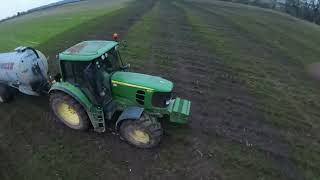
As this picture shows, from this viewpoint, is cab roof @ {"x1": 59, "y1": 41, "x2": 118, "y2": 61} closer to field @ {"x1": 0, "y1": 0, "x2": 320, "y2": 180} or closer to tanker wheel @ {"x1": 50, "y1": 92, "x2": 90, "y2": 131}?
tanker wheel @ {"x1": 50, "y1": 92, "x2": 90, "y2": 131}

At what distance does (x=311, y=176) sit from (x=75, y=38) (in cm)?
1571

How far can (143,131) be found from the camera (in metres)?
8.37

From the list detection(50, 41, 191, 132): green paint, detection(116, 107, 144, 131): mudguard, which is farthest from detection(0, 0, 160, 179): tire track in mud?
detection(116, 107, 144, 131): mudguard

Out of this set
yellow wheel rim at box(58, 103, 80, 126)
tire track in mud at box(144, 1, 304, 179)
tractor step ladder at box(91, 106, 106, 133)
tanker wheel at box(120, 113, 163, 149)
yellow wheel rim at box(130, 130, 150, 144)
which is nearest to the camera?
tanker wheel at box(120, 113, 163, 149)

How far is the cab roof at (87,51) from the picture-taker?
A: 8616mm

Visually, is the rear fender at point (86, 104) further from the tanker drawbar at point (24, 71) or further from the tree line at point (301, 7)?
the tree line at point (301, 7)

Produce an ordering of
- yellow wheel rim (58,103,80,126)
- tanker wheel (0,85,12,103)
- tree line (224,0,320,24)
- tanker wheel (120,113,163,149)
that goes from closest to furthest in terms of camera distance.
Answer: tanker wheel (120,113,163,149)
yellow wheel rim (58,103,80,126)
tanker wheel (0,85,12,103)
tree line (224,0,320,24)

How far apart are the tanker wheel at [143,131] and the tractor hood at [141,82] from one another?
30.1 inches

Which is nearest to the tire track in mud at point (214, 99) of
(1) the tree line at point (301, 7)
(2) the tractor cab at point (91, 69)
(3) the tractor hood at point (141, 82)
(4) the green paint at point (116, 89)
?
(4) the green paint at point (116, 89)

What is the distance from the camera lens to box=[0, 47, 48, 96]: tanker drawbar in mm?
10336

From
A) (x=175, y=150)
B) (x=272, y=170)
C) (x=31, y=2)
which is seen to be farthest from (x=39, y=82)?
(x=31, y=2)

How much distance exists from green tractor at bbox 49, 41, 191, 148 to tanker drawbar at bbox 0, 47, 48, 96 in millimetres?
1654

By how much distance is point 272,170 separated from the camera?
27.6 feet

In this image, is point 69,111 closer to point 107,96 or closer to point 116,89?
point 107,96
